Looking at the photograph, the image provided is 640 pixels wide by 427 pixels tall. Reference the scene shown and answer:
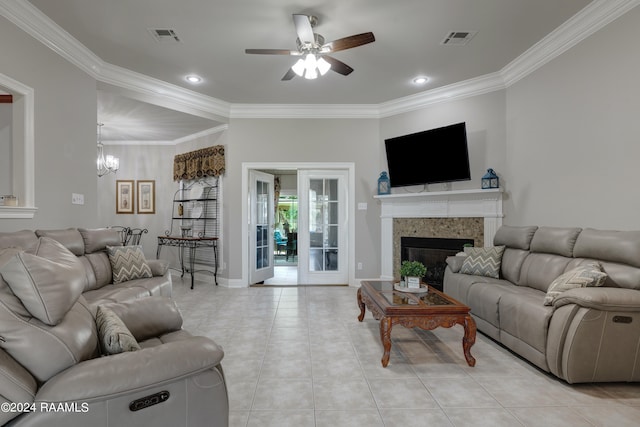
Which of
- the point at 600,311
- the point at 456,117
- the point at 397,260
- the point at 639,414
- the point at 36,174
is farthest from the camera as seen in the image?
the point at 397,260

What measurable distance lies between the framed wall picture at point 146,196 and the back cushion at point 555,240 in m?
6.68

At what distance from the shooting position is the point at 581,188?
323 cm

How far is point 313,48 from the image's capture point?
122 inches

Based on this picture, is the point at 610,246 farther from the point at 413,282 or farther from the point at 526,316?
the point at 413,282

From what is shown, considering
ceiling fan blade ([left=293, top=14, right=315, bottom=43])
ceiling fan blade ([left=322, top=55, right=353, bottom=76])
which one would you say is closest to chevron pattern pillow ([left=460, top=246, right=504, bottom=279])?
ceiling fan blade ([left=322, top=55, right=353, bottom=76])

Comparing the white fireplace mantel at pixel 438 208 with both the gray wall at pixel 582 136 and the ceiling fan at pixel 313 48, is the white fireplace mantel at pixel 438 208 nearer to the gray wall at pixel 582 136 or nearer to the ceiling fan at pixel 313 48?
the gray wall at pixel 582 136

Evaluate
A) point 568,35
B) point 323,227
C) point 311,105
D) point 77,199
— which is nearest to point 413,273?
point 323,227

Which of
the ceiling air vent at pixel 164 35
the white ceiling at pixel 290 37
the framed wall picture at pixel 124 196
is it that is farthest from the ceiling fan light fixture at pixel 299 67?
the framed wall picture at pixel 124 196

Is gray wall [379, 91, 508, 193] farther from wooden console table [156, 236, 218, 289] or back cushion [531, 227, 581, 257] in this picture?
wooden console table [156, 236, 218, 289]

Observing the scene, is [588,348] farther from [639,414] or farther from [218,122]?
[218,122]

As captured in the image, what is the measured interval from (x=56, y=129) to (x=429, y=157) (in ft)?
15.0

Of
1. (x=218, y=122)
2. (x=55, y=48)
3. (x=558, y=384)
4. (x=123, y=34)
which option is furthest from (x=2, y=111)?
(x=558, y=384)

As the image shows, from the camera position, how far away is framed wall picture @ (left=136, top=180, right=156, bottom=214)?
676 centimetres

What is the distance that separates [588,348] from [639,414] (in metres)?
0.40
